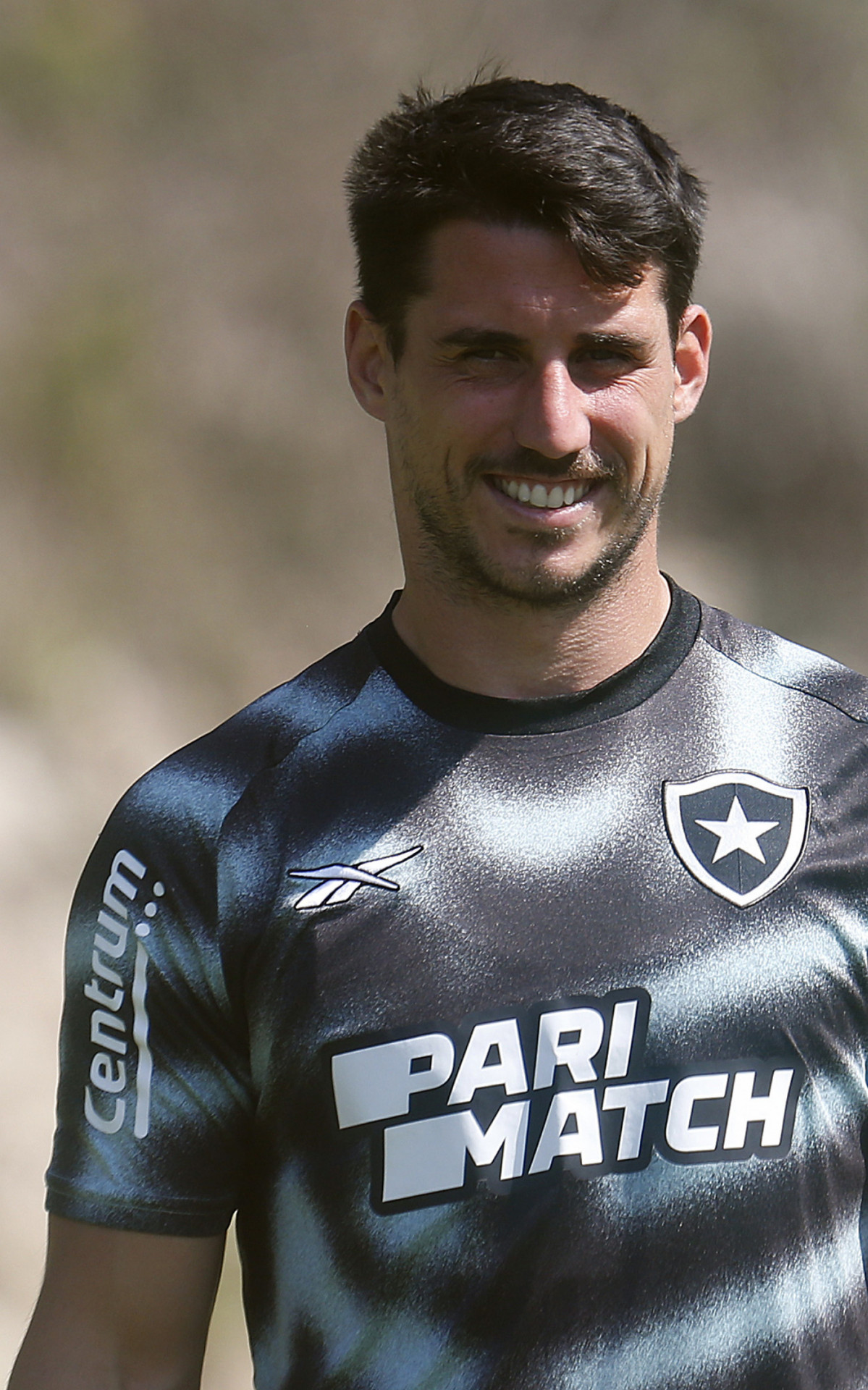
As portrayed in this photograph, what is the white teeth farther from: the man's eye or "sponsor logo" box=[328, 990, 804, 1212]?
"sponsor logo" box=[328, 990, 804, 1212]

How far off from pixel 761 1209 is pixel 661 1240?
13 centimetres

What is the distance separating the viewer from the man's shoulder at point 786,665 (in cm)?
216

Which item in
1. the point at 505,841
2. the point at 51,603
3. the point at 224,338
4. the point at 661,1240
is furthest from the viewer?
the point at 224,338

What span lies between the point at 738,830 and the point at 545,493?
1.62 feet

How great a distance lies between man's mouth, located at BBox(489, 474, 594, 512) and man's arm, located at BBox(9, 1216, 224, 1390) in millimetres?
1048

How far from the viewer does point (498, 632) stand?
216 cm

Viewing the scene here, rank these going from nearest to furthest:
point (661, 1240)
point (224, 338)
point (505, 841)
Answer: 1. point (661, 1240)
2. point (505, 841)
3. point (224, 338)

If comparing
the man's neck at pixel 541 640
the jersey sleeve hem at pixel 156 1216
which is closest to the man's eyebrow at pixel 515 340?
the man's neck at pixel 541 640

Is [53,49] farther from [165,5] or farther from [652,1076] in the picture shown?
[652,1076]

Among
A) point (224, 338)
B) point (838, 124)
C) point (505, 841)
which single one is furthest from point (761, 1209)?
point (838, 124)

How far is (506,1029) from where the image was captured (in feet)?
6.50

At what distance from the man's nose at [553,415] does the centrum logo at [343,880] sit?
21.6 inches

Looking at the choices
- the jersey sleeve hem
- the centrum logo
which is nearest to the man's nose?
the centrum logo

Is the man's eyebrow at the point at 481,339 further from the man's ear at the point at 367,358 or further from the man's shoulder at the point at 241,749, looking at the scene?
the man's shoulder at the point at 241,749
